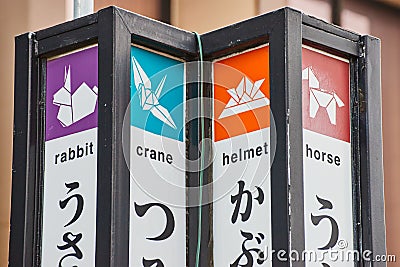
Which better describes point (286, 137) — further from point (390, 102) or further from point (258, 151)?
point (390, 102)

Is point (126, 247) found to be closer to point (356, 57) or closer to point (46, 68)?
point (46, 68)

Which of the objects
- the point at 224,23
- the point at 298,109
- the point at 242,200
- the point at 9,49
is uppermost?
the point at 224,23

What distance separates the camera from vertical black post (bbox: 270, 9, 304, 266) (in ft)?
4.23

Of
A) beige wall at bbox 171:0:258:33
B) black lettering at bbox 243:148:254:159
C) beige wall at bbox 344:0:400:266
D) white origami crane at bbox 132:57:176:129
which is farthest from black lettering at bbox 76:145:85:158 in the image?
beige wall at bbox 344:0:400:266

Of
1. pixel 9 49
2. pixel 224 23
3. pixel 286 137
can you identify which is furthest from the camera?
pixel 224 23

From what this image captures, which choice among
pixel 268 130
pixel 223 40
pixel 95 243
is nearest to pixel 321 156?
pixel 268 130

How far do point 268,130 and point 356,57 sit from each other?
201 mm

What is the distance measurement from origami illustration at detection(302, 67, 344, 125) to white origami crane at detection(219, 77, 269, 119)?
64mm

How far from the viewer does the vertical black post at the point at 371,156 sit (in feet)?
4.61

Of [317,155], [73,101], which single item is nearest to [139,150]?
[73,101]

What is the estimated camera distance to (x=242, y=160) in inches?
54.4

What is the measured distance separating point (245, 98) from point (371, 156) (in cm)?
20

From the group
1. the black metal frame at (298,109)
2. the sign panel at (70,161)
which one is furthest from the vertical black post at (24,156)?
the black metal frame at (298,109)

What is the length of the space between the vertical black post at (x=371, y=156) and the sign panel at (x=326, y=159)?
21 mm
